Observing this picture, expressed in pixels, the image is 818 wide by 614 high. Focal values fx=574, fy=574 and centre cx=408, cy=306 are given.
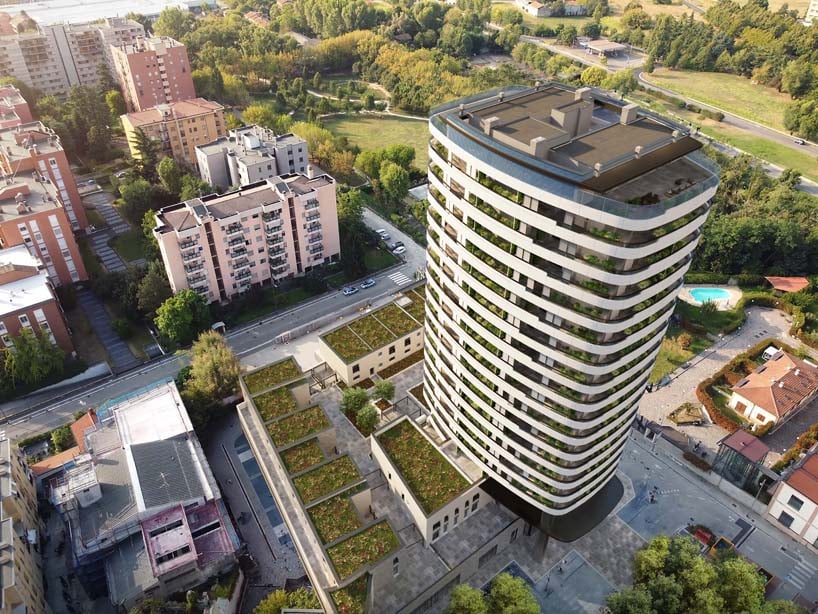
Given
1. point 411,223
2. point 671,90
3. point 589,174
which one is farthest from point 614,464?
point 671,90

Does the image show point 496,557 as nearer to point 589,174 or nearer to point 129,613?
point 129,613

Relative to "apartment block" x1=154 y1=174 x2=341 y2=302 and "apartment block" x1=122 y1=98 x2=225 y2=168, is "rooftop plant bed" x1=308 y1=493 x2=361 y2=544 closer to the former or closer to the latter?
"apartment block" x1=154 y1=174 x2=341 y2=302

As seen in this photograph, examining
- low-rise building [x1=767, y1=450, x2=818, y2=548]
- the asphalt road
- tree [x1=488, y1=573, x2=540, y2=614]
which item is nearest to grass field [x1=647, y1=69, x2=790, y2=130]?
the asphalt road

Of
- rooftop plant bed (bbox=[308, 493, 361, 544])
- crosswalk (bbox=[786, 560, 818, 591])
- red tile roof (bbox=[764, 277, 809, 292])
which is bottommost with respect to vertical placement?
crosswalk (bbox=[786, 560, 818, 591])

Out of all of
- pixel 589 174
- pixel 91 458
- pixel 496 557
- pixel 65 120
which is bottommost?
pixel 496 557

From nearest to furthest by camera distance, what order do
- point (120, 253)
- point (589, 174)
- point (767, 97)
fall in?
1. point (589, 174)
2. point (120, 253)
3. point (767, 97)

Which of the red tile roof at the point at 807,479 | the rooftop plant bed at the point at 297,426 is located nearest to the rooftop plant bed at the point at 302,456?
the rooftop plant bed at the point at 297,426

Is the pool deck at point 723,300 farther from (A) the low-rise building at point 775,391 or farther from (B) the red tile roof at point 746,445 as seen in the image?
(B) the red tile roof at point 746,445
